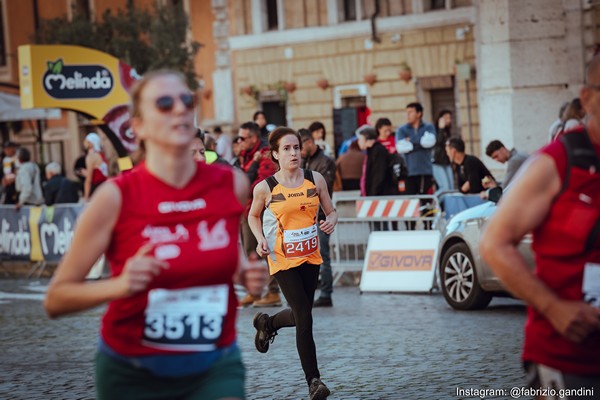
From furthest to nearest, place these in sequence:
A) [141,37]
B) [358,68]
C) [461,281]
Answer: [141,37] → [358,68] → [461,281]

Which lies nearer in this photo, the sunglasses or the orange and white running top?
the sunglasses

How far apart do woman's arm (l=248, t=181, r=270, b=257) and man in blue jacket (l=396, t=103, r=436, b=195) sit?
876 centimetres

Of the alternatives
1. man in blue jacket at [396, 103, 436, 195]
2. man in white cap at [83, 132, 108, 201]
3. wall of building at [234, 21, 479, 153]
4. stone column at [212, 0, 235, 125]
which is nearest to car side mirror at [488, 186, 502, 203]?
man in blue jacket at [396, 103, 436, 195]

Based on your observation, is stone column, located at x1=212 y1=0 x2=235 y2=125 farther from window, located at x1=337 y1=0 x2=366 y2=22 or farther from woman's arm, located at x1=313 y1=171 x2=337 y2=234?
woman's arm, located at x1=313 y1=171 x2=337 y2=234

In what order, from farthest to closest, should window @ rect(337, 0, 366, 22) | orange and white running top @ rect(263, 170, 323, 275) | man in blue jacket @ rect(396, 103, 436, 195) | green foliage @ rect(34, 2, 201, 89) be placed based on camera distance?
green foliage @ rect(34, 2, 201, 89) → window @ rect(337, 0, 366, 22) → man in blue jacket @ rect(396, 103, 436, 195) → orange and white running top @ rect(263, 170, 323, 275)

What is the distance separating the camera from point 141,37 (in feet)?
161

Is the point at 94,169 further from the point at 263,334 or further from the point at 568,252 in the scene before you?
the point at 568,252

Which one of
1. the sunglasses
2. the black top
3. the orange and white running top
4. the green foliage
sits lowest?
the black top

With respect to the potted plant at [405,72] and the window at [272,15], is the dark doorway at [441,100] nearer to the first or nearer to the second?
the potted plant at [405,72]

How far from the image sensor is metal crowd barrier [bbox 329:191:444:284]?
18016 mm

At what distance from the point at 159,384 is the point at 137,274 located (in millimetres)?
489

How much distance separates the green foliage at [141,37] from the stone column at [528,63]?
22985mm

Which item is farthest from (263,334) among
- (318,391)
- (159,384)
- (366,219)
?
(366,219)

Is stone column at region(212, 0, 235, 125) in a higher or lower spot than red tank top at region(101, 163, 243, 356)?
higher
